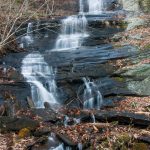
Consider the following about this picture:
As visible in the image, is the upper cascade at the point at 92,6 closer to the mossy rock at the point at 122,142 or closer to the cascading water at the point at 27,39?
the cascading water at the point at 27,39

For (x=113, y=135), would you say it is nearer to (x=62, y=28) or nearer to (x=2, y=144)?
(x=2, y=144)

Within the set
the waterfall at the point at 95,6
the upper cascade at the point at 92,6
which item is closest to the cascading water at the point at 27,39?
the upper cascade at the point at 92,6

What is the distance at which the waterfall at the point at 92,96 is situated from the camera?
14.6 m

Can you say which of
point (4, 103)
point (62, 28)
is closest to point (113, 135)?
point (4, 103)

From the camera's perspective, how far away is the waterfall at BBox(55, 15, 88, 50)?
21.8 meters

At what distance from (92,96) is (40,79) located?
2576 mm

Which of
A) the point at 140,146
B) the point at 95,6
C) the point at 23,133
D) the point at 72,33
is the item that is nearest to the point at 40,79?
the point at 23,133

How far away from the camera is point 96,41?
21.6m

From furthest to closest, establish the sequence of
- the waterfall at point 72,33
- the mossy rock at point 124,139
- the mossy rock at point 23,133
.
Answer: the waterfall at point 72,33 → the mossy rock at point 23,133 → the mossy rock at point 124,139

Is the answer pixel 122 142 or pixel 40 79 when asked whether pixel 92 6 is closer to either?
pixel 40 79

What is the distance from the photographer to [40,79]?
1638cm

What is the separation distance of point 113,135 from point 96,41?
36.1ft

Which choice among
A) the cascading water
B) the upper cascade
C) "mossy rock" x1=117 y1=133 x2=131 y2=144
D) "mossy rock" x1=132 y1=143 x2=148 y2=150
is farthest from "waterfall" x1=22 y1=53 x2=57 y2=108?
the upper cascade

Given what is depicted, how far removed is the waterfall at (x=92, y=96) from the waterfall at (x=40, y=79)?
121 cm
